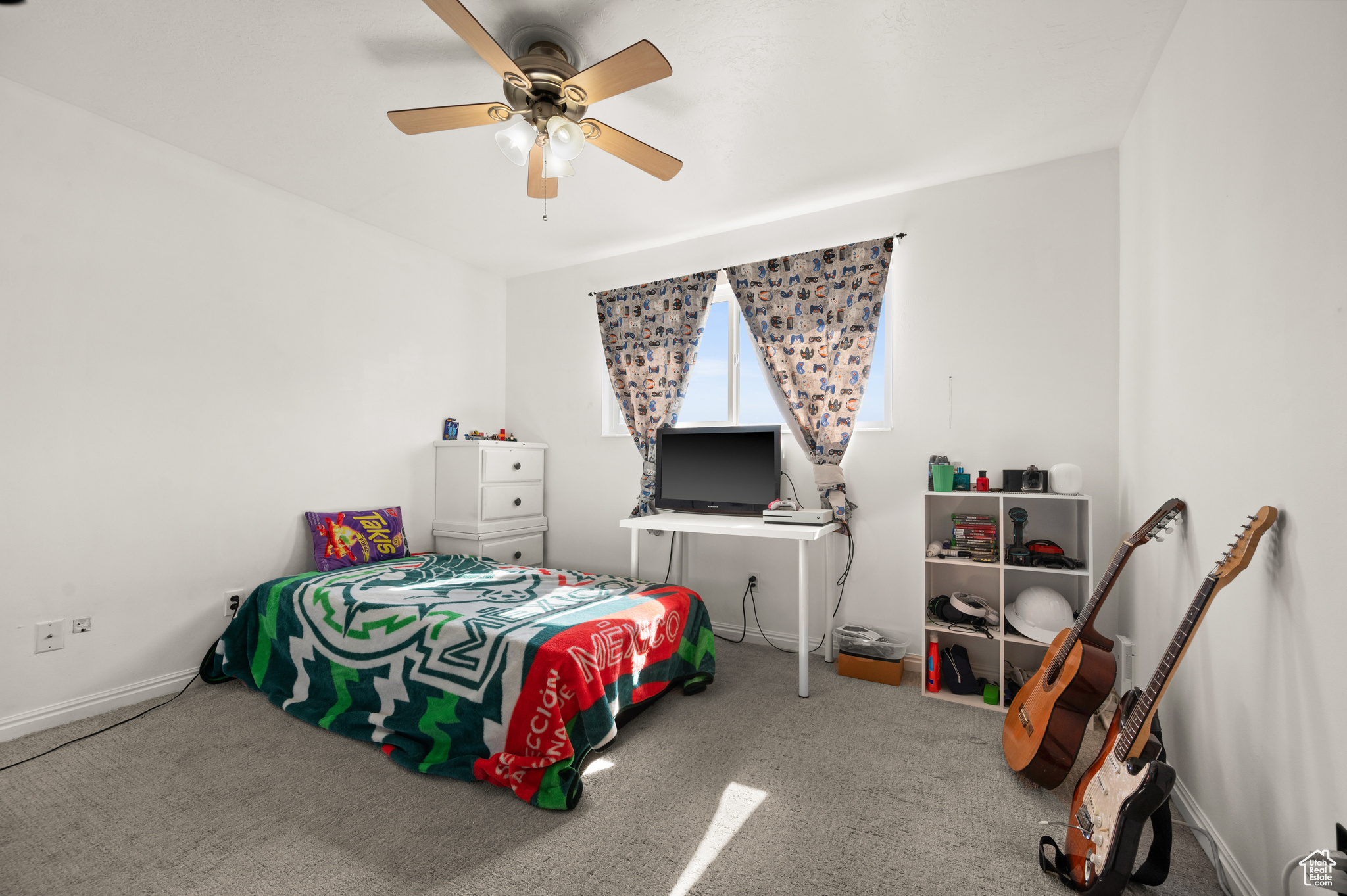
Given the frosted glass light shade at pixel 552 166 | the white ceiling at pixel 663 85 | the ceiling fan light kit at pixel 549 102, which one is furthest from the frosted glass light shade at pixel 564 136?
the white ceiling at pixel 663 85

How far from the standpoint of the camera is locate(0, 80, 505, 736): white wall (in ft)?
7.33

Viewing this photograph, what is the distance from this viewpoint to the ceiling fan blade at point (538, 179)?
7.32 ft

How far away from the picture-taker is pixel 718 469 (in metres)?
3.34

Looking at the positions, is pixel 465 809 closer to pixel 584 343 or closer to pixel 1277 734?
pixel 1277 734

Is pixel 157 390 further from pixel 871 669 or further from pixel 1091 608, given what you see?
pixel 1091 608

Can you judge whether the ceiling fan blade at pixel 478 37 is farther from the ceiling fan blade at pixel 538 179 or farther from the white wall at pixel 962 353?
the white wall at pixel 962 353

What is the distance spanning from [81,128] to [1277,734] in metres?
4.43

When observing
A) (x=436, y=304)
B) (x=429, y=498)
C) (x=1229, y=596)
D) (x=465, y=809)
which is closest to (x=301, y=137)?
(x=436, y=304)

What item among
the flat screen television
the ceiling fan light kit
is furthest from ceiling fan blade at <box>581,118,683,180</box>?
the flat screen television

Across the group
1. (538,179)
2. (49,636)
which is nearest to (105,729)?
(49,636)

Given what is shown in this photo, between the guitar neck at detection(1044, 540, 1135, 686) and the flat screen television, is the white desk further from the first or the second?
the guitar neck at detection(1044, 540, 1135, 686)

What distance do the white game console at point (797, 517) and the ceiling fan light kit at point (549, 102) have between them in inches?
65.7

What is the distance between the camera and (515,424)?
438 centimetres

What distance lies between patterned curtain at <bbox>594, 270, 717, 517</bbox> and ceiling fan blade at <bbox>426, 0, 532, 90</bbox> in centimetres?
176
